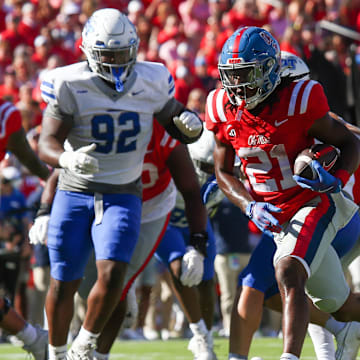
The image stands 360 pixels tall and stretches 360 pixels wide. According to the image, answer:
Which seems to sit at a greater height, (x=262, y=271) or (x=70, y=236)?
(x=70, y=236)

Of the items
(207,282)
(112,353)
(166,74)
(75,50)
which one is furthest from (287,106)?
(75,50)

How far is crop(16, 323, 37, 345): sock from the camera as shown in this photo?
508cm

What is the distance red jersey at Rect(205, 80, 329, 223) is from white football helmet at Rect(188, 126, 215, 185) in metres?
1.40

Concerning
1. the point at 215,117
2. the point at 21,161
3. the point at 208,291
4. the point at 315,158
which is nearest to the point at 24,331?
the point at 21,161

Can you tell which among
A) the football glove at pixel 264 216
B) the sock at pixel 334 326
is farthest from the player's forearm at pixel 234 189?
the sock at pixel 334 326

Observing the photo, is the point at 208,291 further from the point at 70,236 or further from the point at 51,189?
the point at 70,236

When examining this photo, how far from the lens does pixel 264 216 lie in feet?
13.5

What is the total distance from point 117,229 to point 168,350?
3.00 meters

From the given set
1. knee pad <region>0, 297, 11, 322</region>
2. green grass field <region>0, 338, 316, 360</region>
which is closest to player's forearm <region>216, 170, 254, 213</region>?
knee pad <region>0, 297, 11, 322</region>

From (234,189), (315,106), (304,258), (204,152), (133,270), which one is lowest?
(133,270)

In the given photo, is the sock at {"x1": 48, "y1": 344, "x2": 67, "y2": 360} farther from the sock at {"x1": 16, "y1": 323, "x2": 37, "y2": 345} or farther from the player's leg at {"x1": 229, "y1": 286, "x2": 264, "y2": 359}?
the player's leg at {"x1": 229, "y1": 286, "x2": 264, "y2": 359}

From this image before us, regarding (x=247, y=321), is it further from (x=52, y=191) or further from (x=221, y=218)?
(x=221, y=218)

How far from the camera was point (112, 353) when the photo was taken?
7.07 meters

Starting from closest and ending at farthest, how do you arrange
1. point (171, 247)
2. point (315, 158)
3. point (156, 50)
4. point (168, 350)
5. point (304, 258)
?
point (304, 258) < point (315, 158) < point (171, 247) < point (168, 350) < point (156, 50)
